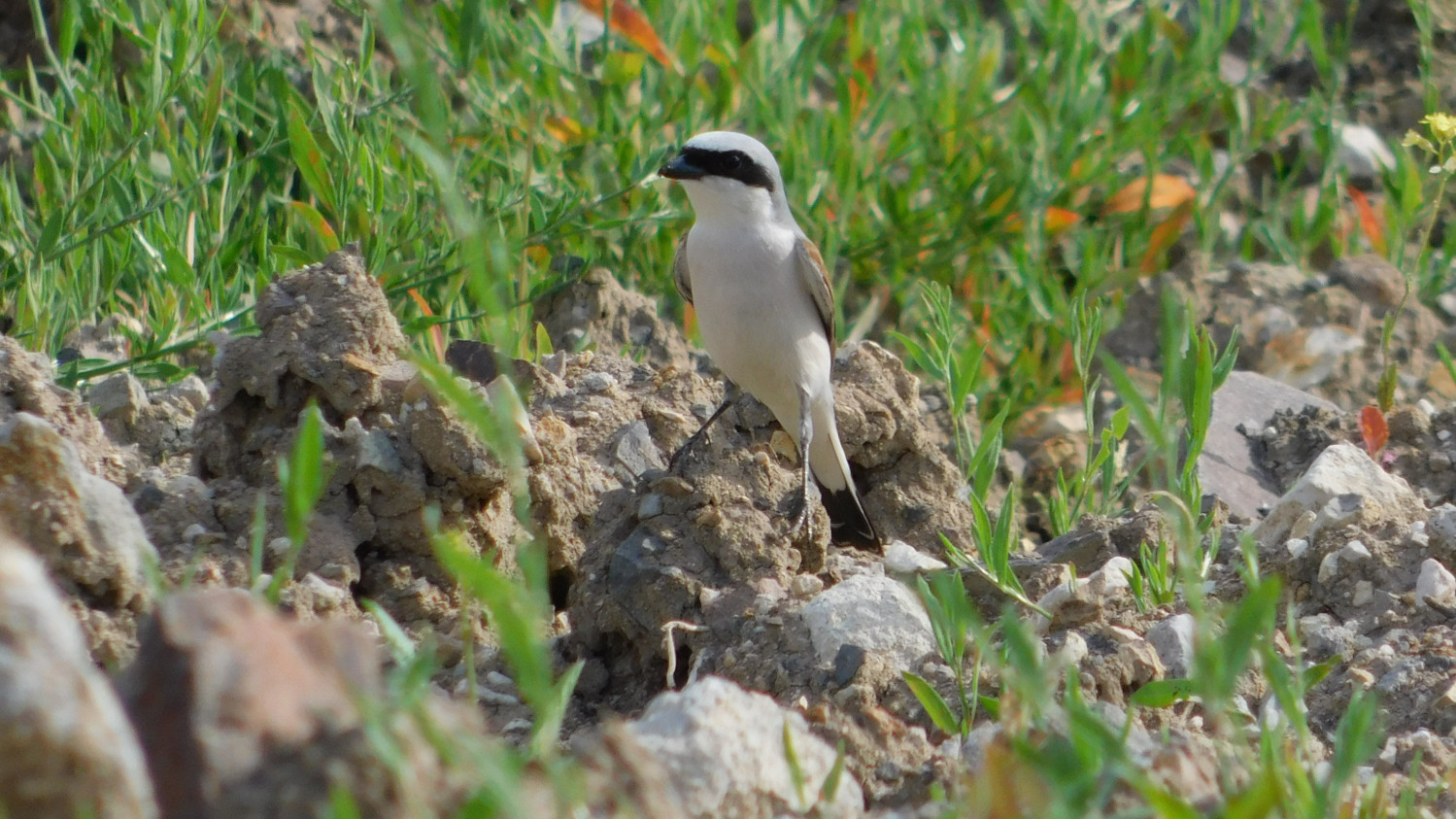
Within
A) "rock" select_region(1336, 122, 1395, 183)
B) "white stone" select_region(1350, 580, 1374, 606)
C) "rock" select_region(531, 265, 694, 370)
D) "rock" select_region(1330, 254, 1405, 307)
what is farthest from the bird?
"rock" select_region(1336, 122, 1395, 183)

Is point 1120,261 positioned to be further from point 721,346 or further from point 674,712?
point 674,712

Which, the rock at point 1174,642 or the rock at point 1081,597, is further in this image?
the rock at point 1081,597

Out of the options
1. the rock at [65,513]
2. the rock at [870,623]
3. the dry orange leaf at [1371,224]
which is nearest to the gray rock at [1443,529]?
the rock at [870,623]

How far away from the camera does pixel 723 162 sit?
4629 mm

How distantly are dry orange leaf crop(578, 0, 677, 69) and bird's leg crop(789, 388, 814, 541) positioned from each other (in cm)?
201

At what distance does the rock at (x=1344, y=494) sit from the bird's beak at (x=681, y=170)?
1.98 m

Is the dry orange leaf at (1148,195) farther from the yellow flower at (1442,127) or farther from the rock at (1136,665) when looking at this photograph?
the rock at (1136,665)

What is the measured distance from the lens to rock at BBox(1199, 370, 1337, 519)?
4477 millimetres

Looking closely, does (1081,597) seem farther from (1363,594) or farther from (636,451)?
(636,451)

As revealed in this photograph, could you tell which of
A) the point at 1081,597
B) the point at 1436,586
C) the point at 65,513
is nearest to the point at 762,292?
the point at 1081,597

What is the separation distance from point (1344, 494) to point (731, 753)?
215cm

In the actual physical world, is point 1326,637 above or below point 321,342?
below

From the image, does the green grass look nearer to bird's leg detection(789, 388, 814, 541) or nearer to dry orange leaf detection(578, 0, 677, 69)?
dry orange leaf detection(578, 0, 677, 69)

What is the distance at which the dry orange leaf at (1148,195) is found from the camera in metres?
6.33
